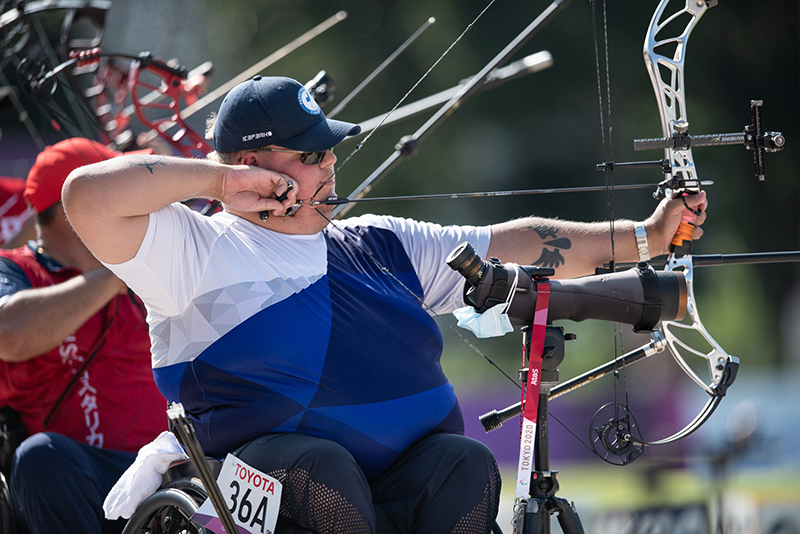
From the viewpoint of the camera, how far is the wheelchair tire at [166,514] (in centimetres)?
180

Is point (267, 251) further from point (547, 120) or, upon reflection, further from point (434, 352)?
point (547, 120)

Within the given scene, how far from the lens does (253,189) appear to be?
197cm

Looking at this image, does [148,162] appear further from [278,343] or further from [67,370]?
[67,370]

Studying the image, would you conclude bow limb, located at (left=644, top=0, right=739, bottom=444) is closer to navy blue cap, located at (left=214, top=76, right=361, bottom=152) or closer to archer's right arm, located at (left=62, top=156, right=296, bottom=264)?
navy blue cap, located at (left=214, top=76, right=361, bottom=152)

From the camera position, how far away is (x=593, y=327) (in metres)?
9.70

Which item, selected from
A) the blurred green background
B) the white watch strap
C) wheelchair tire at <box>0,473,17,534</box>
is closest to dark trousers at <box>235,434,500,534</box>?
the white watch strap

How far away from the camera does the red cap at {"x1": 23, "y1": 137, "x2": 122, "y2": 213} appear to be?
2656mm

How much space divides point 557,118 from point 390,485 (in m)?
10.0

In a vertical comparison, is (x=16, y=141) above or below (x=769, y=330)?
above

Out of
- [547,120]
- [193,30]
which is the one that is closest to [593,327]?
[547,120]

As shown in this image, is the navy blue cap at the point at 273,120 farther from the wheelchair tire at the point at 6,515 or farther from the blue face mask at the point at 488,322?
the wheelchair tire at the point at 6,515

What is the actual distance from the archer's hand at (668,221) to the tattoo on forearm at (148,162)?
1.17 m

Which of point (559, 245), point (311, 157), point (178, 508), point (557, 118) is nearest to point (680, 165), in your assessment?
point (559, 245)

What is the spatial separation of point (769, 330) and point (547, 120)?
3908mm
